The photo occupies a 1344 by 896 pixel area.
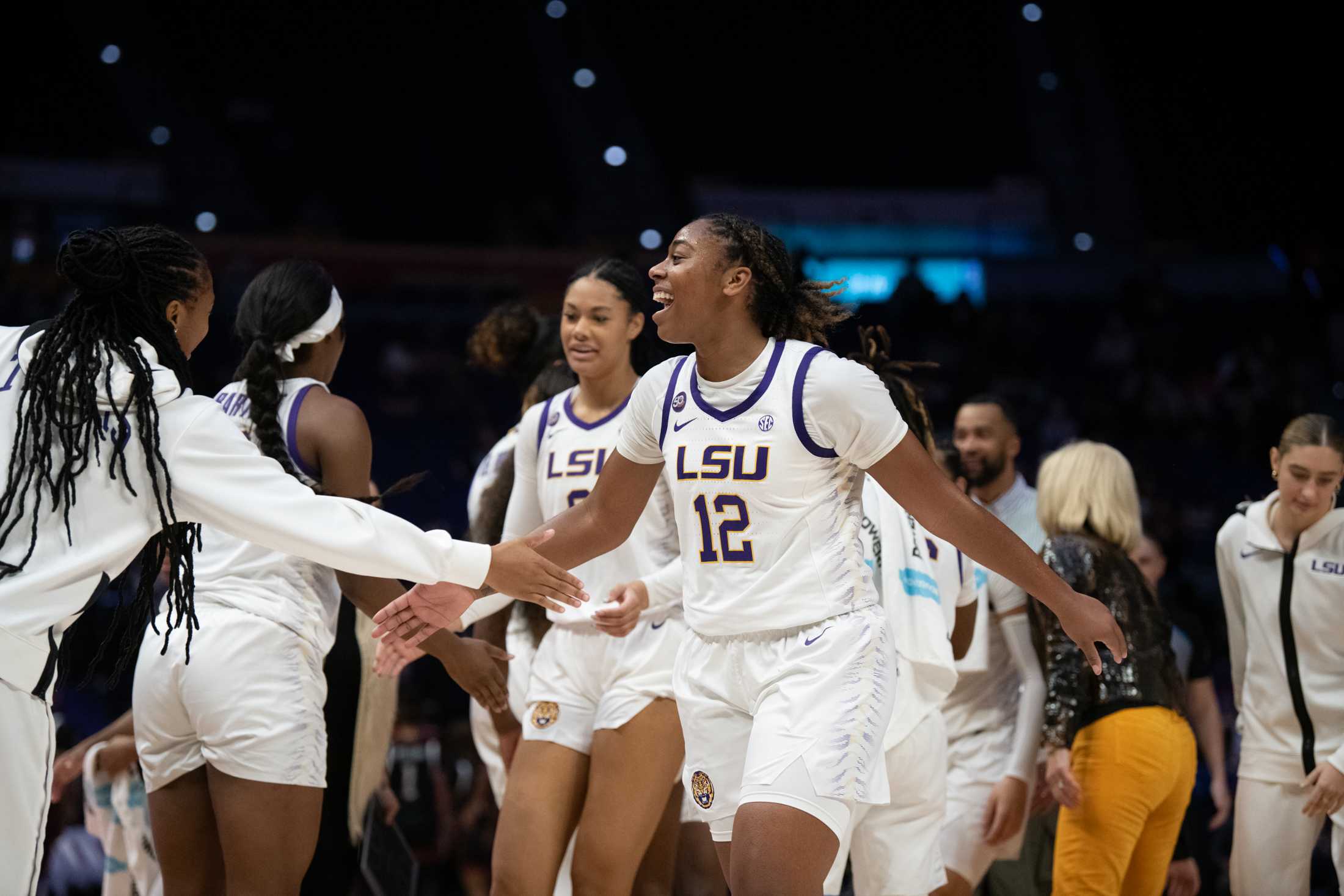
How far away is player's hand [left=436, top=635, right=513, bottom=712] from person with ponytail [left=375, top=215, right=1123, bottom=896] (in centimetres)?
48

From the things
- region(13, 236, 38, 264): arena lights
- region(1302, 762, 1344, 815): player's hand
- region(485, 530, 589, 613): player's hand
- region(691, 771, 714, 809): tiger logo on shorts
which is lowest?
region(1302, 762, 1344, 815): player's hand

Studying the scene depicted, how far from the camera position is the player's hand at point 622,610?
3736 mm

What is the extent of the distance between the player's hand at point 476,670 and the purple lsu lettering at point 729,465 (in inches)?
38.7

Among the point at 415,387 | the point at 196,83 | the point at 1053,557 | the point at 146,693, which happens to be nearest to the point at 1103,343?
the point at 415,387

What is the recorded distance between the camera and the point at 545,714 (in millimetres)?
4098

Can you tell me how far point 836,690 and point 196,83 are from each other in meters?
15.1

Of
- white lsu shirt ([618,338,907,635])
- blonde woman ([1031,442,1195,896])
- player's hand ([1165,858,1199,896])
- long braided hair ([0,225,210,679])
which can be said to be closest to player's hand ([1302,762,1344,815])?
blonde woman ([1031,442,1195,896])

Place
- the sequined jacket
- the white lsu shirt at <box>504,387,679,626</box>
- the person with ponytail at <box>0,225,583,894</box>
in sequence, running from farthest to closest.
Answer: the sequined jacket, the white lsu shirt at <box>504,387,679,626</box>, the person with ponytail at <box>0,225,583,894</box>

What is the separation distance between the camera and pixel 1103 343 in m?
13.7

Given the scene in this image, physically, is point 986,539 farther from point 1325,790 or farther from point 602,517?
point 1325,790

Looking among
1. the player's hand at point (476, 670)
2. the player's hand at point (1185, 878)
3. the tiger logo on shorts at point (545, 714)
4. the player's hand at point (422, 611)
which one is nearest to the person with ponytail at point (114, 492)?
the player's hand at point (422, 611)

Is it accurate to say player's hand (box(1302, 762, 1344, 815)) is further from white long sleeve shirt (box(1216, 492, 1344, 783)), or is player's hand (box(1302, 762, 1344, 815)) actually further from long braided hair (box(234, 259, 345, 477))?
long braided hair (box(234, 259, 345, 477))

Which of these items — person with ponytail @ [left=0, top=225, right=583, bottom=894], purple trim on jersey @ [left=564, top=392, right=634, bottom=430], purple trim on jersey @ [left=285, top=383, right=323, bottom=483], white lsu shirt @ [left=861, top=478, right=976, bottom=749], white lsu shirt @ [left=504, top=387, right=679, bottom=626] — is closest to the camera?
person with ponytail @ [left=0, top=225, right=583, bottom=894]

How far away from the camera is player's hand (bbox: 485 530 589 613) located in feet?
10.6
